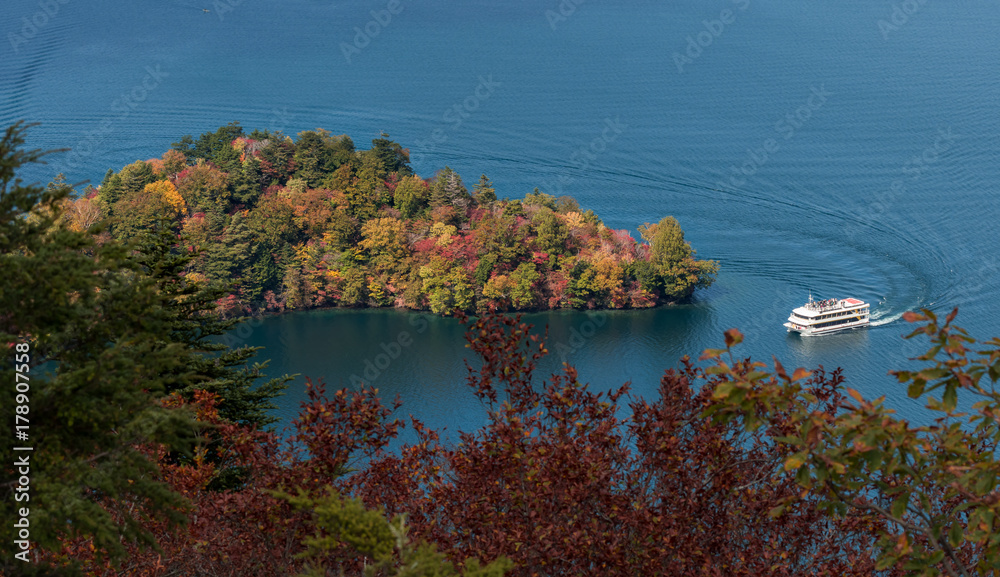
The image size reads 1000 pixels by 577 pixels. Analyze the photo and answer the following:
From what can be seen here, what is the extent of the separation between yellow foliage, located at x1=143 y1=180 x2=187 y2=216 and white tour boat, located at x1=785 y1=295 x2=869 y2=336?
3659 cm

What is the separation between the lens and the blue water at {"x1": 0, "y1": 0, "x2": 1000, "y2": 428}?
5203 centimetres

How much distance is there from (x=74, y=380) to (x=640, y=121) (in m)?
72.0

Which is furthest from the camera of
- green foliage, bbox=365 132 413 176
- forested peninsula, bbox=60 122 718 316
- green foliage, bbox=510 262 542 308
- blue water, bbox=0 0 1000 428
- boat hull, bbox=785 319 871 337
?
green foliage, bbox=365 132 413 176

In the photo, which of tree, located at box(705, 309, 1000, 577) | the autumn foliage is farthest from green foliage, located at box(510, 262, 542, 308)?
tree, located at box(705, 309, 1000, 577)

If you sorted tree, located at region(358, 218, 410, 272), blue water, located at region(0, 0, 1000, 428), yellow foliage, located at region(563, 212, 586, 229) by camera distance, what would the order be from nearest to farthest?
blue water, located at region(0, 0, 1000, 428)
yellow foliage, located at region(563, 212, 586, 229)
tree, located at region(358, 218, 410, 272)

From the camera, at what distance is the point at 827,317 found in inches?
1972

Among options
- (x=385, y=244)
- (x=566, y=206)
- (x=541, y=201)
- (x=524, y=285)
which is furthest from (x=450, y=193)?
(x=524, y=285)

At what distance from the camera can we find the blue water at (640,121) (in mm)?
52031

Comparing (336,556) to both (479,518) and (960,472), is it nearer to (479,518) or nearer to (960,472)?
(479,518)

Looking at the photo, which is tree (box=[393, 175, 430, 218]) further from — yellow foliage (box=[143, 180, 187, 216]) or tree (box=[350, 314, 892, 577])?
tree (box=[350, 314, 892, 577])

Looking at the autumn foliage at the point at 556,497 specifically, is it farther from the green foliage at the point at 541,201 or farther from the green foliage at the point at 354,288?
the green foliage at the point at 541,201

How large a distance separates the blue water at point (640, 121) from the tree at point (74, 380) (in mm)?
31906

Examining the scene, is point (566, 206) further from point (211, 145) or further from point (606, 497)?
point (606, 497)

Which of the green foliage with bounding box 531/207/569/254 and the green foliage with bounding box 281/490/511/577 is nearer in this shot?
the green foliage with bounding box 281/490/511/577
